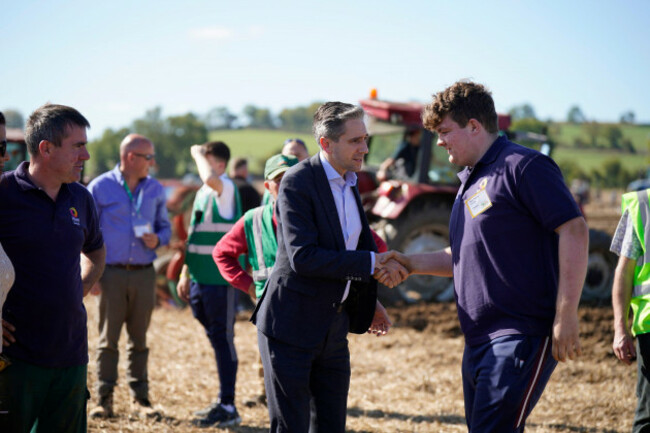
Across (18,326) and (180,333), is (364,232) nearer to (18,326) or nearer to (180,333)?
(18,326)

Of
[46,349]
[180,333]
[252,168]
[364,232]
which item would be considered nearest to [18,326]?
[46,349]

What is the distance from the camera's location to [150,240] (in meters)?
4.92

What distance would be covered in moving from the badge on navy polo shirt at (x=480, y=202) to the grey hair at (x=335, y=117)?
24.0 inches

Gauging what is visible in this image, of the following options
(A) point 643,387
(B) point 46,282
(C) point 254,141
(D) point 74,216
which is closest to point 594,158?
(C) point 254,141

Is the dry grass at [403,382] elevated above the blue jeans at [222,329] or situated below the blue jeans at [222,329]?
below

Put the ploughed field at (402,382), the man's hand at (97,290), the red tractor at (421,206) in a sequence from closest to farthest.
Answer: the man's hand at (97,290), the ploughed field at (402,382), the red tractor at (421,206)

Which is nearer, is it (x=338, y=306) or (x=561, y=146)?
(x=338, y=306)

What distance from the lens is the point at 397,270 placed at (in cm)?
292

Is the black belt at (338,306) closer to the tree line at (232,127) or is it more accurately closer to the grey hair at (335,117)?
the grey hair at (335,117)

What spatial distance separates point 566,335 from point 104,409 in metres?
3.55

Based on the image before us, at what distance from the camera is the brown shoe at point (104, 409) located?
15.6ft

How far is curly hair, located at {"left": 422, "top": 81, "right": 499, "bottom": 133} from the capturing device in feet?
9.02

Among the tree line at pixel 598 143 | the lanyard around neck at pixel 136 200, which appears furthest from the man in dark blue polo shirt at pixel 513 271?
the tree line at pixel 598 143

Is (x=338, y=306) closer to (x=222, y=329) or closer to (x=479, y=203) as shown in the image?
(x=479, y=203)
